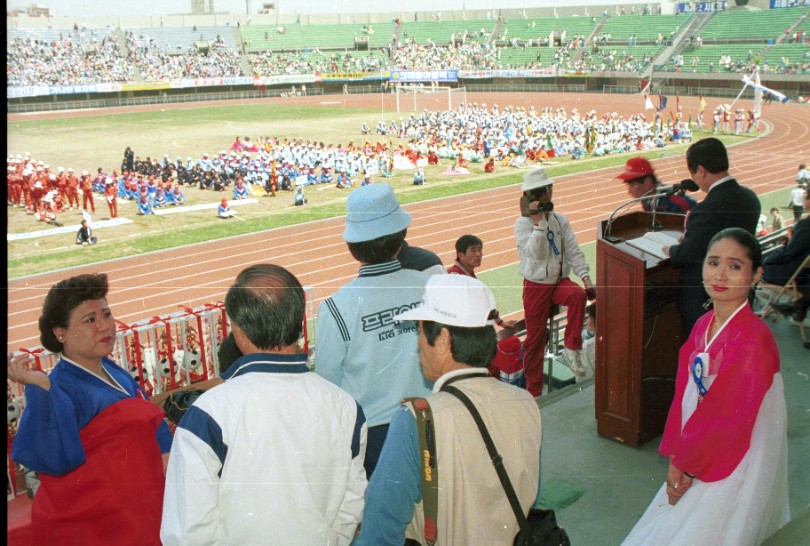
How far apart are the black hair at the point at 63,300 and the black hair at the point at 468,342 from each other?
0.53 meters

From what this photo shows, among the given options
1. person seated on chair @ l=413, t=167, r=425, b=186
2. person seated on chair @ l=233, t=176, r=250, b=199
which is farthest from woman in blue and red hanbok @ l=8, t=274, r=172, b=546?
person seated on chair @ l=413, t=167, r=425, b=186

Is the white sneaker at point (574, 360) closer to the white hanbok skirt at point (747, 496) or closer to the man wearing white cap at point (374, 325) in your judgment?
the white hanbok skirt at point (747, 496)

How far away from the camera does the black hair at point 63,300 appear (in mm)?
1018

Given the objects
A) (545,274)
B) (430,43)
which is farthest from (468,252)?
(430,43)

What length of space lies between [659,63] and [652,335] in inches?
33.2

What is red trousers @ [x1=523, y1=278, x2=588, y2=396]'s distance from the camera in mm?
2277

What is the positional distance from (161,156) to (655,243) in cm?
173

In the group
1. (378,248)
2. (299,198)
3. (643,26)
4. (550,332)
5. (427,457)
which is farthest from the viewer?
(299,198)

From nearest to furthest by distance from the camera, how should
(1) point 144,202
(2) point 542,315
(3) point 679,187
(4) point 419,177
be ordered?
(1) point 144,202 < (3) point 679,187 < (2) point 542,315 < (4) point 419,177

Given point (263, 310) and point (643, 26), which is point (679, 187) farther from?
point (263, 310)

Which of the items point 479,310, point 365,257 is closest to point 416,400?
point 479,310

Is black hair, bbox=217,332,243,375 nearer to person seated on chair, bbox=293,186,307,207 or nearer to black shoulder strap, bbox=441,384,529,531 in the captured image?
black shoulder strap, bbox=441,384,529,531

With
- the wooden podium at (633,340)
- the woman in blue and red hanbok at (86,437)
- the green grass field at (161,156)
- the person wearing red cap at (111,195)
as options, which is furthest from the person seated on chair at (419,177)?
the woman in blue and red hanbok at (86,437)

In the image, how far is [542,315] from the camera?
7.54 feet
